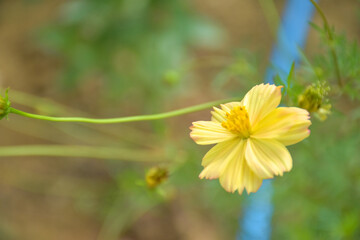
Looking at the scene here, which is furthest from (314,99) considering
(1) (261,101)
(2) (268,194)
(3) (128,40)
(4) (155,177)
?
(3) (128,40)

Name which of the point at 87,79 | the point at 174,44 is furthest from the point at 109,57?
Answer: the point at 87,79

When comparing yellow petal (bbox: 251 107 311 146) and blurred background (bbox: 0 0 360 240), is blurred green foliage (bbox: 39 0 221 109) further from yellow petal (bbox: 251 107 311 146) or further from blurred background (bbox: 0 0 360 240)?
yellow petal (bbox: 251 107 311 146)

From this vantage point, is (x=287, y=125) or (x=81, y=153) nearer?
(x=287, y=125)

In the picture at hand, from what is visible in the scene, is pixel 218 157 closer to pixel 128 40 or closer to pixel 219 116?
pixel 219 116

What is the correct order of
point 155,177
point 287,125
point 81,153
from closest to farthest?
point 287,125 → point 155,177 → point 81,153

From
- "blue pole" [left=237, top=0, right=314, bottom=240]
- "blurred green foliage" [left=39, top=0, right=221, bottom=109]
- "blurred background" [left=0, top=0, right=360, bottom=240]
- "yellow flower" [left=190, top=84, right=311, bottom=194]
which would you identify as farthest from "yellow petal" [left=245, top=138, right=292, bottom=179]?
"blurred green foliage" [left=39, top=0, right=221, bottom=109]

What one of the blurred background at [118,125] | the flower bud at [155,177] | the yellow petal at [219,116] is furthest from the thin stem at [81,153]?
the yellow petal at [219,116]
